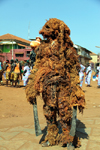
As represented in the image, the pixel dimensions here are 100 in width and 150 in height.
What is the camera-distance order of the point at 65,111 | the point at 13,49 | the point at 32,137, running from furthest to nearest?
the point at 13,49
the point at 32,137
the point at 65,111

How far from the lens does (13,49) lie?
3788 centimetres

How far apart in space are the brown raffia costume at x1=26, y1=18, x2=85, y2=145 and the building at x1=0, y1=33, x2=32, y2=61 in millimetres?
33514

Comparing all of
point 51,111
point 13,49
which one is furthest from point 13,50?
point 51,111

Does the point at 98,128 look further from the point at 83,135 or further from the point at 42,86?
the point at 42,86

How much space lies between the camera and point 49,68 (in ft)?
9.45

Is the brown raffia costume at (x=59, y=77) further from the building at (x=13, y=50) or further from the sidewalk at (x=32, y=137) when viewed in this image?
the building at (x=13, y=50)

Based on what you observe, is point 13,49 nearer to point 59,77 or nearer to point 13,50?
point 13,50

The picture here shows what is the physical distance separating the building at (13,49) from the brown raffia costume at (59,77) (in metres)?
33.5

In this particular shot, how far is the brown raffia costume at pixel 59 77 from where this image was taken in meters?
2.84

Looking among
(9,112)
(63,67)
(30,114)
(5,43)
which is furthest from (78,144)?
(5,43)

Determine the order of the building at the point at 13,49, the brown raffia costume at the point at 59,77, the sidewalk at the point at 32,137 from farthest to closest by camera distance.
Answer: the building at the point at 13,49, the sidewalk at the point at 32,137, the brown raffia costume at the point at 59,77

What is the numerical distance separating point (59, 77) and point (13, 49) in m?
36.4

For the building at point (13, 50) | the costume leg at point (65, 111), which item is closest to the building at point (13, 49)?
the building at point (13, 50)

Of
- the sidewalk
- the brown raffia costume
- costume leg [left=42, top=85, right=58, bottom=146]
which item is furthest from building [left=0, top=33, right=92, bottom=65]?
costume leg [left=42, top=85, right=58, bottom=146]
